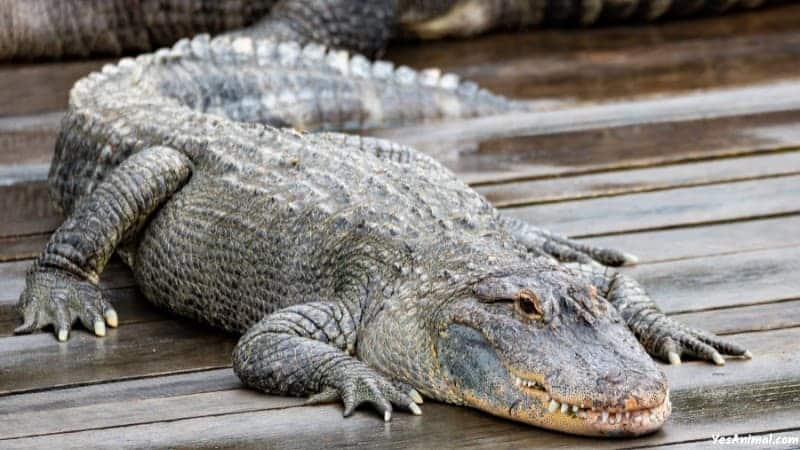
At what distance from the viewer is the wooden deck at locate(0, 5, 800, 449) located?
2.98 metres

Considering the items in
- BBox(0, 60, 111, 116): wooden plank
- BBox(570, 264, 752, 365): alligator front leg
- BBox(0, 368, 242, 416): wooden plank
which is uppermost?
BBox(570, 264, 752, 365): alligator front leg

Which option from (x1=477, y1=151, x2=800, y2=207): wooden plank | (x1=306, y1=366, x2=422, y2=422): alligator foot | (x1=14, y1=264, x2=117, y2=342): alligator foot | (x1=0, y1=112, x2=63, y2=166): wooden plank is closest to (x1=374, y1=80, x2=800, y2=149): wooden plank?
(x1=477, y1=151, x2=800, y2=207): wooden plank

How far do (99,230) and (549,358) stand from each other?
157cm

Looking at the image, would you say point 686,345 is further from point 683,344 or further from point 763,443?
point 763,443

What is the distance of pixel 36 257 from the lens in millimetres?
4207

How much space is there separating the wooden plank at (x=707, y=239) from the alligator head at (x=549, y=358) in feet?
3.28

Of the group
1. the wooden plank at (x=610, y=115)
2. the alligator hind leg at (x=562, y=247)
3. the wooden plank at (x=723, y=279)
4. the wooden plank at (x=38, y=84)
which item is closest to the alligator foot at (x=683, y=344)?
the wooden plank at (x=723, y=279)

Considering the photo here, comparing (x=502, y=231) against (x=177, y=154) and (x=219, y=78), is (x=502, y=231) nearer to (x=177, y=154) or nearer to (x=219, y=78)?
(x=177, y=154)

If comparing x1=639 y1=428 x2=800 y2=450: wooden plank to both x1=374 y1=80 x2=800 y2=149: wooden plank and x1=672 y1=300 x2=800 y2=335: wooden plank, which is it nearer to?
x1=672 y1=300 x2=800 y2=335: wooden plank

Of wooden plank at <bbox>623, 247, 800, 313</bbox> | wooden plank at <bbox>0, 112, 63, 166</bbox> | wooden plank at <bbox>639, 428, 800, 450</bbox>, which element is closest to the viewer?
wooden plank at <bbox>639, 428, 800, 450</bbox>

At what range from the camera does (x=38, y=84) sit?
6.01 m

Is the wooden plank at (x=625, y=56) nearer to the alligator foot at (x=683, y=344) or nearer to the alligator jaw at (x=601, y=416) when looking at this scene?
the alligator foot at (x=683, y=344)

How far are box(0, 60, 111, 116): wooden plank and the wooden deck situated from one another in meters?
0.01

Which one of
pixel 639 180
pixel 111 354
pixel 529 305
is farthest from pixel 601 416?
pixel 639 180
